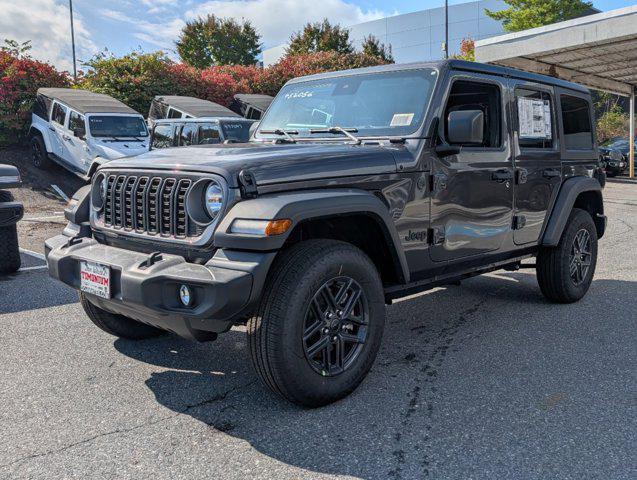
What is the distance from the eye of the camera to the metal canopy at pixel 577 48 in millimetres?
14062

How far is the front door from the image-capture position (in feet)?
12.2

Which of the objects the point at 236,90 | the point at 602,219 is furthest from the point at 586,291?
the point at 236,90

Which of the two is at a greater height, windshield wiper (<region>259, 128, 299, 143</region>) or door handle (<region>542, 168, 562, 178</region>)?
windshield wiper (<region>259, 128, 299, 143</region>)

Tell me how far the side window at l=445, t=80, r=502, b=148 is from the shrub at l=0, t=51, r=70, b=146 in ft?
47.5

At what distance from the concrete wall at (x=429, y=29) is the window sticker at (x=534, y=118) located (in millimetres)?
41518

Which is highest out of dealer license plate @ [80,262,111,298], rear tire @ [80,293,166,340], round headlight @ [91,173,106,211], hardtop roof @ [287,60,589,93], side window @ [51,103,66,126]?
side window @ [51,103,66,126]

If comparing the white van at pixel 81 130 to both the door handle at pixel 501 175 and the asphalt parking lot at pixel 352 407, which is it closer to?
the asphalt parking lot at pixel 352 407

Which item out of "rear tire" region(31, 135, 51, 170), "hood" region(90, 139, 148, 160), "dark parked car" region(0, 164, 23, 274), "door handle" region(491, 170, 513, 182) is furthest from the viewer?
"rear tire" region(31, 135, 51, 170)

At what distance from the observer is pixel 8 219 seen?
5.64 meters

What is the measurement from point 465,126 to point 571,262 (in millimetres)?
2319

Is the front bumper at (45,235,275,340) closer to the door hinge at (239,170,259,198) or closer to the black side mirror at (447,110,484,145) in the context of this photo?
the door hinge at (239,170,259,198)

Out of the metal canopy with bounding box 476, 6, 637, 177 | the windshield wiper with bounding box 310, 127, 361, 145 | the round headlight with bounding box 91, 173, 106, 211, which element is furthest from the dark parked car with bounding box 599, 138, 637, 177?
the round headlight with bounding box 91, 173, 106, 211

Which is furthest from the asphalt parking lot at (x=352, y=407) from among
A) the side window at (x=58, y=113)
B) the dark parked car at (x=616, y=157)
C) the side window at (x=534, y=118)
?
the dark parked car at (x=616, y=157)

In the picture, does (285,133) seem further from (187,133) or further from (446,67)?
(187,133)
